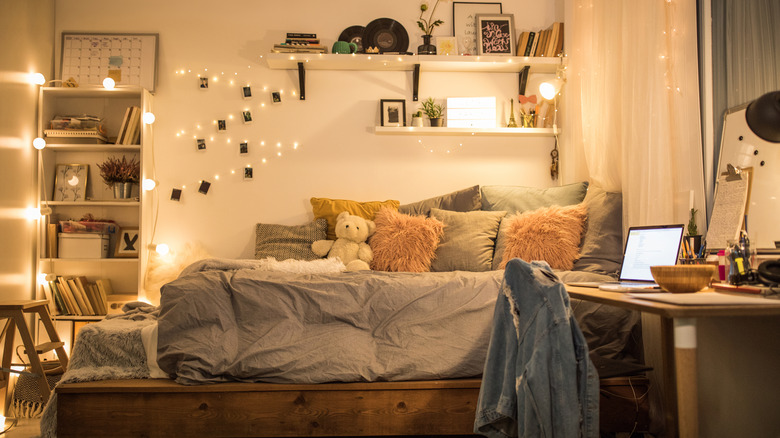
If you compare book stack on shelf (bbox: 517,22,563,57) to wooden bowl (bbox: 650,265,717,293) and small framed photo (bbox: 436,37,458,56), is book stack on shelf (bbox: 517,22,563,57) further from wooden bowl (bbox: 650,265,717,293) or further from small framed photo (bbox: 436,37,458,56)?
wooden bowl (bbox: 650,265,717,293)

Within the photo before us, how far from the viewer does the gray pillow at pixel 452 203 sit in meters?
3.47

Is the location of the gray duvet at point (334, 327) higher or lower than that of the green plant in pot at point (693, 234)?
lower

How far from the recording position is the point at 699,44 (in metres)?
2.32

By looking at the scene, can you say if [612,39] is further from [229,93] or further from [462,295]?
[229,93]

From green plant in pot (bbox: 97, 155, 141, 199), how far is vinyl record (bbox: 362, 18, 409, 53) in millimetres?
1618

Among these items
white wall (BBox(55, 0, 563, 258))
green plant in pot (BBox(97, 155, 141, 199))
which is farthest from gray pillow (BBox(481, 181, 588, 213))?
green plant in pot (BBox(97, 155, 141, 199))

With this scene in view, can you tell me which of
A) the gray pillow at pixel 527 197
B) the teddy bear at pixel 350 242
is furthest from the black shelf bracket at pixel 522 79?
the teddy bear at pixel 350 242

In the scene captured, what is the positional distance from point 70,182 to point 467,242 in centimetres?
248

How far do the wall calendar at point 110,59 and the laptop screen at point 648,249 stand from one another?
2.99 meters

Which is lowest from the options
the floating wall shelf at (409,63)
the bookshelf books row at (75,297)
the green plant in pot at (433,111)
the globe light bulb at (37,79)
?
the bookshelf books row at (75,297)

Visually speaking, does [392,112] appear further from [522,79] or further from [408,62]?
[522,79]

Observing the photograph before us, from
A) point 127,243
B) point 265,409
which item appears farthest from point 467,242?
point 127,243

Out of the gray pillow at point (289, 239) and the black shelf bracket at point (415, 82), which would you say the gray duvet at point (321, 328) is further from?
the black shelf bracket at point (415, 82)

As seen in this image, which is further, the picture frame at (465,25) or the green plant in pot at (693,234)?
the picture frame at (465,25)
